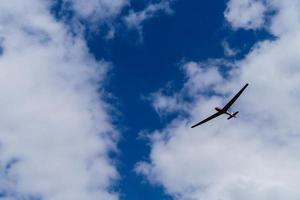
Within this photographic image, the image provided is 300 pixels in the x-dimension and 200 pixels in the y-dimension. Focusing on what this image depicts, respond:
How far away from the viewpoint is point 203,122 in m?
147

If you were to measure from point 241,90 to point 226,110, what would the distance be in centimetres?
992

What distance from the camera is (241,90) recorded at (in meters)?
137

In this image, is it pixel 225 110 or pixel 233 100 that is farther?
pixel 225 110

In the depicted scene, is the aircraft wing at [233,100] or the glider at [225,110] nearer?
the aircraft wing at [233,100]

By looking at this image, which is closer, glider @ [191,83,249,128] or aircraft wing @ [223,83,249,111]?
aircraft wing @ [223,83,249,111]

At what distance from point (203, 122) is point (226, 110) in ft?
22.6

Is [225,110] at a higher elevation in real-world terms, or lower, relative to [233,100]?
higher

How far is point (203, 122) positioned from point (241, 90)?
15.4 meters

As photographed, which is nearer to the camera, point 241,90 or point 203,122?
point 241,90

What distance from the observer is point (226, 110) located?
5719 inches
